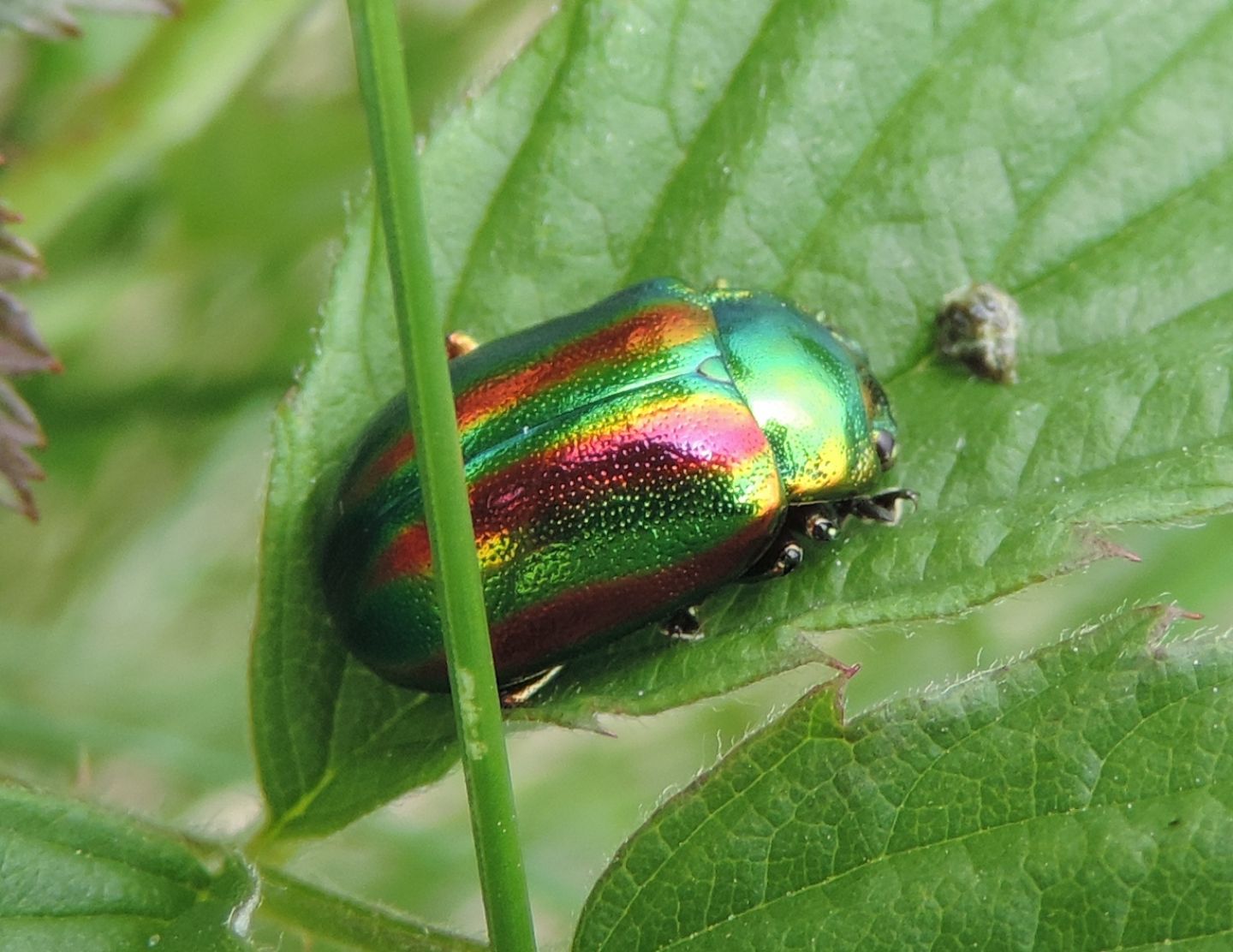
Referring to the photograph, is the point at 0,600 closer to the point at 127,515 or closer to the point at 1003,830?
the point at 127,515

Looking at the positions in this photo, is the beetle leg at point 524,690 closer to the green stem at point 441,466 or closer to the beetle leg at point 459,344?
the green stem at point 441,466

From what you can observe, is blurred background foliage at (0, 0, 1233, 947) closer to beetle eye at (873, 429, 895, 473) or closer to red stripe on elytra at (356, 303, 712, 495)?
beetle eye at (873, 429, 895, 473)

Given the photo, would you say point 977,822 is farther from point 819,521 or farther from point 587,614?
point 587,614

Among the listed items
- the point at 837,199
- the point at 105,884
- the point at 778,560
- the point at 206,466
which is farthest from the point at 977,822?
the point at 206,466

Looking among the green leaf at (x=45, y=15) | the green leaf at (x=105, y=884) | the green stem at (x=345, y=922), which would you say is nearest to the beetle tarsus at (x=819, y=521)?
the green stem at (x=345, y=922)

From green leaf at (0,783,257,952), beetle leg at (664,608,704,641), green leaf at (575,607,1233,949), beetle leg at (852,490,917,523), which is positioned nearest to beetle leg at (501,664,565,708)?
beetle leg at (664,608,704,641)

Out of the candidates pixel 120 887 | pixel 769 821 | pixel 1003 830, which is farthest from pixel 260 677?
pixel 1003 830
